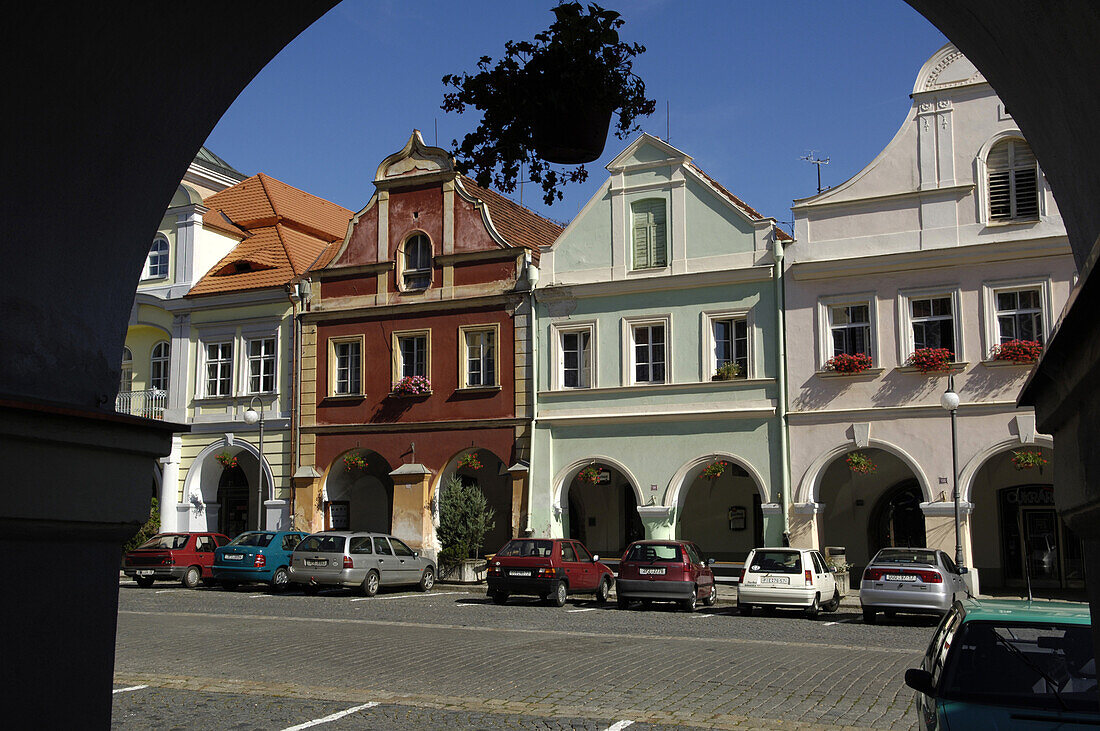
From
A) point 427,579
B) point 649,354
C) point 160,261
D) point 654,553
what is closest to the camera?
point 654,553

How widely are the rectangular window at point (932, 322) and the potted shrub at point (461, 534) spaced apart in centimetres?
1270

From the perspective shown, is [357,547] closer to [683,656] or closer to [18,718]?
[683,656]

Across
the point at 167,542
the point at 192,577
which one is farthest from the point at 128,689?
the point at 167,542

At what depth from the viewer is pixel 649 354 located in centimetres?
3141

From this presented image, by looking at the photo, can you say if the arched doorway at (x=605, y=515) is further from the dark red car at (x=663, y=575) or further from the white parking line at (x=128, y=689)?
the white parking line at (x=128, y=689)

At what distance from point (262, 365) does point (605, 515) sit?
12.2 m

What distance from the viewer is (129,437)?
155 inches

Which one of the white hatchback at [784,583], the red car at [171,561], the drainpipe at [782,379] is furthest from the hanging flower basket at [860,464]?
the red car at [171,561]

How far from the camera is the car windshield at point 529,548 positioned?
1010 inches

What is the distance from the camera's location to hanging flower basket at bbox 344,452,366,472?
3503cm

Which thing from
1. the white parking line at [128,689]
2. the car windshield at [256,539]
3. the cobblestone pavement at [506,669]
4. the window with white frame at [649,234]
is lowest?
the cobblestone pavement at [506,669]

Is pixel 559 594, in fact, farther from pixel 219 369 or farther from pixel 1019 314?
pixel 219 369

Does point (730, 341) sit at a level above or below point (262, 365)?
below

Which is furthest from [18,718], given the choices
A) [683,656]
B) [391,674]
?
[683,656]
